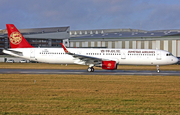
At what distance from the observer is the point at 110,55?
108 feet

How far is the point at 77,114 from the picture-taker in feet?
31.2

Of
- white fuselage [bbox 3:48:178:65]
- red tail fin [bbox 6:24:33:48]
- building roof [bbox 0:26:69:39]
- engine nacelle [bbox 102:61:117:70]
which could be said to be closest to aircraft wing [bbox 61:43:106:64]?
engine nacelle [bbox 102:61:117:70]

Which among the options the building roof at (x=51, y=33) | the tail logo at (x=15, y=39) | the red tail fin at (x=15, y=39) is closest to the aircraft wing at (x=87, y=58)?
the red tail fin at (x=15, y=39)

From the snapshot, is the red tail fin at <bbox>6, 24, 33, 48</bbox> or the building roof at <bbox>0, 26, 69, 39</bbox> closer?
the red tail fin at <bbox>6, 24, 33, 48</bbox>

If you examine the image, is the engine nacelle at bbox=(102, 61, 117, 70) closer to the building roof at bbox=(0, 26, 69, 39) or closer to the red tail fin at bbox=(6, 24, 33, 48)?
the red tail fin at bbox=(6, 24, 33, 48)

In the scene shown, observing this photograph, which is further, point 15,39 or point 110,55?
point 15,39

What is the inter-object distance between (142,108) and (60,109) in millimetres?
3555

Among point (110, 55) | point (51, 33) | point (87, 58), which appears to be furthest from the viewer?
point (51, 33)

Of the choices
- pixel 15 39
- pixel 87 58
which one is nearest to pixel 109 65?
pixel 87 58

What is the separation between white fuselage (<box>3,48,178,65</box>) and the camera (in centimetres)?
3291

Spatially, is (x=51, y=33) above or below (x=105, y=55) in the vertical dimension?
above

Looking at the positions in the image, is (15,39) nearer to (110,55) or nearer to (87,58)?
(87,58)

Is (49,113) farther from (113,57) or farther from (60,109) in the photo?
(113,57)

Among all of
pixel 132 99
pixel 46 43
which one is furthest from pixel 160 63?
pixel 46 43
